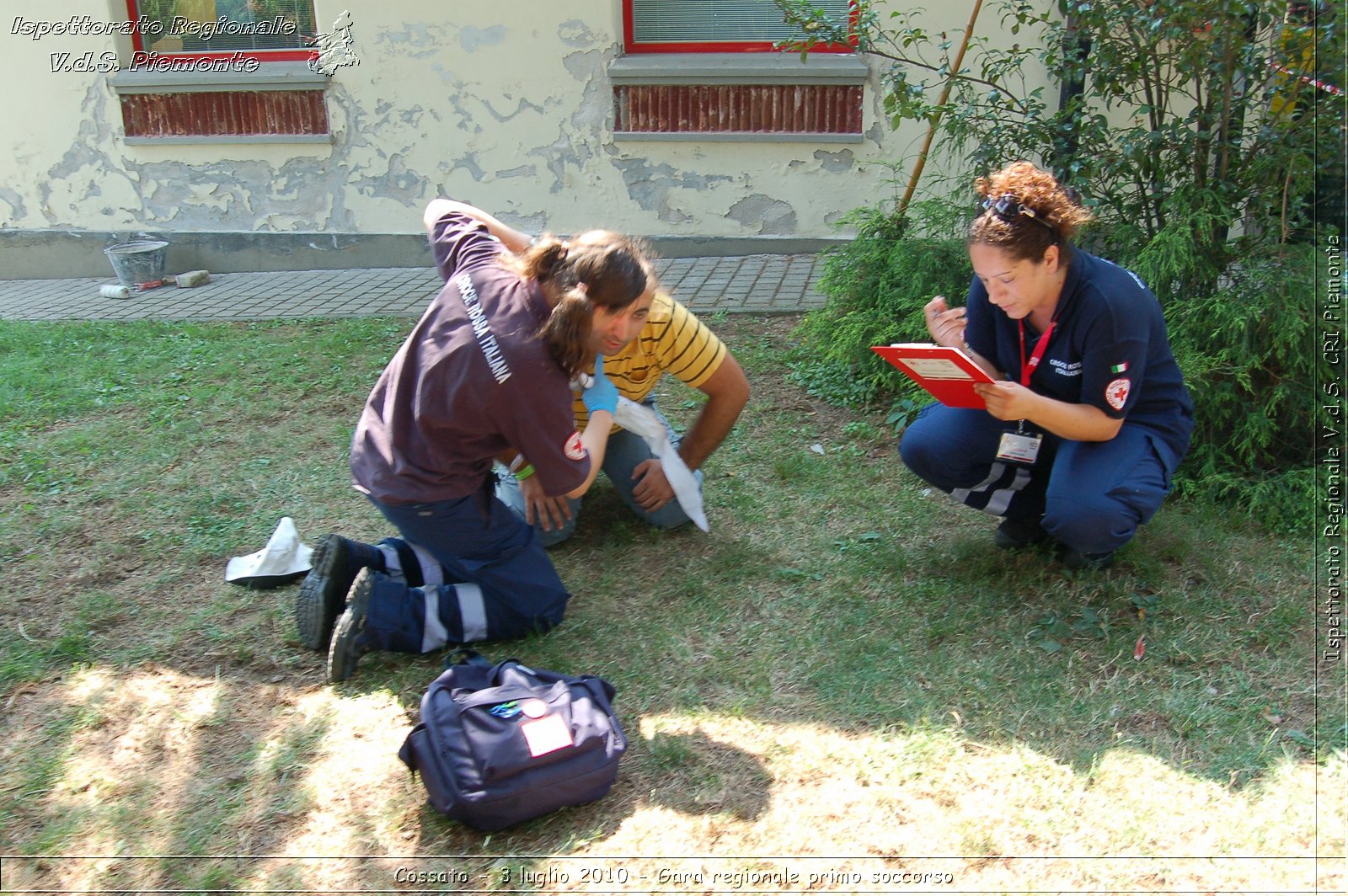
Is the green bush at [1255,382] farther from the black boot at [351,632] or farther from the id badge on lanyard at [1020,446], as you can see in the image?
the black boot at [351,632]

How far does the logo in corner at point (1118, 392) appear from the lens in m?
2.76

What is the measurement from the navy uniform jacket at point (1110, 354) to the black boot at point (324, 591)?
6.64 ft

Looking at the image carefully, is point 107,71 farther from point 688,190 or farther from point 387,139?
point 688,190

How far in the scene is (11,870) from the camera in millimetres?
2150

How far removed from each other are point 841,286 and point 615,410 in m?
2.31

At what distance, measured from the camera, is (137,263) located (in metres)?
7.64

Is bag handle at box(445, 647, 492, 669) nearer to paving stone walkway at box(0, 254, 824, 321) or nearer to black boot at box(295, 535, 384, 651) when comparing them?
black boot at box(295, 535, 384, 651)

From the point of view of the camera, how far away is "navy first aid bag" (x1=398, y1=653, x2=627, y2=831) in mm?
2156

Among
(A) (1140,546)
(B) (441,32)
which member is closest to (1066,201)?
(A) (1140,546)

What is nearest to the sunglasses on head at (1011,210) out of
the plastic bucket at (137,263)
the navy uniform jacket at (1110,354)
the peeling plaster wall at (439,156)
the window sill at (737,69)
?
the navy uniform jacket at (1110,354)

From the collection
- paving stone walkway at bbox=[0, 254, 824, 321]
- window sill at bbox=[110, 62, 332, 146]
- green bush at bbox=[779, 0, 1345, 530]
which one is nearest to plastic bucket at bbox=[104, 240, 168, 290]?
paving stone walkway at bbox=[0, 254, 824, 321]

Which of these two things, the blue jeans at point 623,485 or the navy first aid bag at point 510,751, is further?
the blue jeans at point 623,485

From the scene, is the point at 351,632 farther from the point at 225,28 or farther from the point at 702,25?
the point at 225,28

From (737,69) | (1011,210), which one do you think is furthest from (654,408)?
(737,69)
